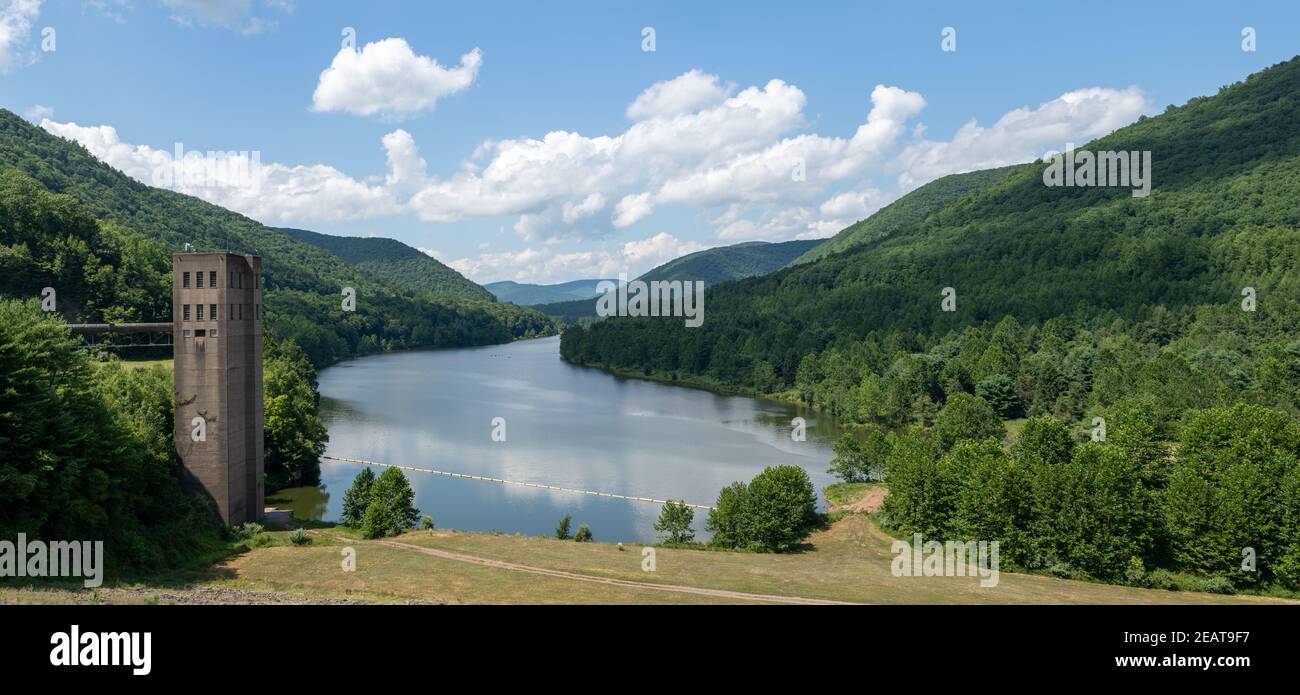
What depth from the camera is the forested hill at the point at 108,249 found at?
73625 mm

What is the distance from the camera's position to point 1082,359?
86.2 m

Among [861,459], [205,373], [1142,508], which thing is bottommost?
[861,459]

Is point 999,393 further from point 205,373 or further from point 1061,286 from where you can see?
point 205,373

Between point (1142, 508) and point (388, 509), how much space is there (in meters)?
37.6

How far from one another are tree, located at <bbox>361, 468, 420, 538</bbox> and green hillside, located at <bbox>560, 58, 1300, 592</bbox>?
27.4m

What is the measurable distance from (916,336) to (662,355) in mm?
44680

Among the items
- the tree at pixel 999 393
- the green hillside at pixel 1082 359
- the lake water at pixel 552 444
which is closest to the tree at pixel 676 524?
the lake water at pixel 552 444

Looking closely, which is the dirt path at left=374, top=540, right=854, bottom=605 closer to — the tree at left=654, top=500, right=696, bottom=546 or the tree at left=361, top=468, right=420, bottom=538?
the tree at left=361, top=468, right=420, bottom=538

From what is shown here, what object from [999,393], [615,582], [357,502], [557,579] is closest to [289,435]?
[357,502]

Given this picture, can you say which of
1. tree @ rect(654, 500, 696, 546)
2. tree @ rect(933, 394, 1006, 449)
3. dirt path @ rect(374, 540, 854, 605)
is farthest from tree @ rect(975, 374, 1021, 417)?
dirt path @ rect(374, 540, 854, 605)

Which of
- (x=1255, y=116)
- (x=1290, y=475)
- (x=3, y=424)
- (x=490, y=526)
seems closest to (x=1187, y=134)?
(x=1255, y=116)

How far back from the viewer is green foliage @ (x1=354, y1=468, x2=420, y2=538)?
135 ft

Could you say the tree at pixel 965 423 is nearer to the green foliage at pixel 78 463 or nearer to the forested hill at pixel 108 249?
the green foliage at pixel 78 463
